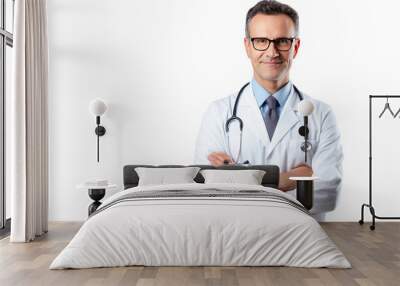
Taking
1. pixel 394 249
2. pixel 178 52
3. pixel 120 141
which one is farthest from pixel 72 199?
pixel 394 249

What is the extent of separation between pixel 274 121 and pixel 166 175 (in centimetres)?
149

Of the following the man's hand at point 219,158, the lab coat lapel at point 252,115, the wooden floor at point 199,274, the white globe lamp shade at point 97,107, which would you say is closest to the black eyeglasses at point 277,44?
the lab coat lapel at point 252,115

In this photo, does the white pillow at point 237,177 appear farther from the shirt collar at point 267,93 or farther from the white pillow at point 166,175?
the shirt collar at point 267,93

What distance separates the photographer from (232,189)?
5242mm

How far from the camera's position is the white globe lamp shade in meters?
6.67

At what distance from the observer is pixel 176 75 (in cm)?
695

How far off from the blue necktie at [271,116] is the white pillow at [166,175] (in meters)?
1.04

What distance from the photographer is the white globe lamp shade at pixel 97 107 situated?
667 cm

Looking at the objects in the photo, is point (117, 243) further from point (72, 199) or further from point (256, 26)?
point (256, 26)

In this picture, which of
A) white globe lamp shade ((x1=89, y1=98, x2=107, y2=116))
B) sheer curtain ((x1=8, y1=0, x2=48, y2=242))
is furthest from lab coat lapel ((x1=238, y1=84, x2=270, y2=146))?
sheer curtain ((x1=8, y1=0, x2=48, y2=242))

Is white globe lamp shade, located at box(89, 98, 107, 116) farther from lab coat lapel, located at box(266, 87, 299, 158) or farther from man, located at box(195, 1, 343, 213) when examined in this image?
lab coat lapel, located at box(266, 87, 299, 158)

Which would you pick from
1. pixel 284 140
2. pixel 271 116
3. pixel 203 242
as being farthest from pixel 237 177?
pixel 203 242

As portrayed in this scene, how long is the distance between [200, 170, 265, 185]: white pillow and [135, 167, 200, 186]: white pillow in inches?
8.4

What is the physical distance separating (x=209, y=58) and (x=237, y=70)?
372 mm
